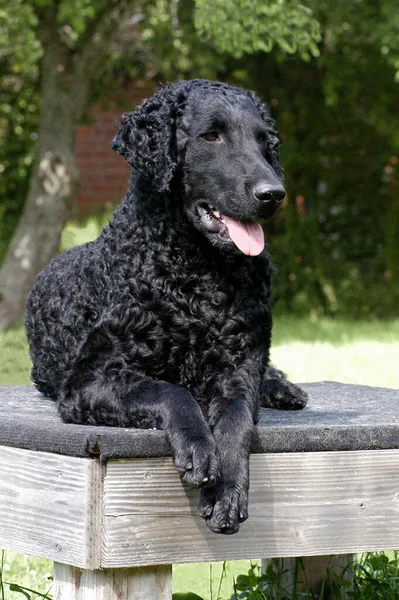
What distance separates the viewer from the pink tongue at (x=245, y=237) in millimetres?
3123

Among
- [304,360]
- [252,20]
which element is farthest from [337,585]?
[252,20]

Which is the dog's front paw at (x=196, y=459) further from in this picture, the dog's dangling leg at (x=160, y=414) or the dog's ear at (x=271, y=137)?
the dog's ear at (x=271, y=137)

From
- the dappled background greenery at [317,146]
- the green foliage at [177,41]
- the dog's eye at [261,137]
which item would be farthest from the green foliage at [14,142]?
the dog's eye at [261,137]

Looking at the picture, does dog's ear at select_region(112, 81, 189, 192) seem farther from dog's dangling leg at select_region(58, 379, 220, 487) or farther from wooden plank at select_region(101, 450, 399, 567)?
wooden plank at select_region(101, 450, 399, 567)

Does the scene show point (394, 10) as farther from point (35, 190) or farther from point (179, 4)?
point (35, 190)

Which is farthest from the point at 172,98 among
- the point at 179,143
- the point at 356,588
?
the point at 356,588

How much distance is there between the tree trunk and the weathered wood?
8.57m

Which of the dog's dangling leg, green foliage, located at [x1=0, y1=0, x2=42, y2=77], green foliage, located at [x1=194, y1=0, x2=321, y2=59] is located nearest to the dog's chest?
the dog's dangling leg

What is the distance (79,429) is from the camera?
279 cm

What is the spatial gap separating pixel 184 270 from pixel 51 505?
864 mm

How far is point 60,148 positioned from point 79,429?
30.1 feet

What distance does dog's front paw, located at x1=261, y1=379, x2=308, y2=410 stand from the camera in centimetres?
387

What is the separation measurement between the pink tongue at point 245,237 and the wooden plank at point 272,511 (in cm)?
63

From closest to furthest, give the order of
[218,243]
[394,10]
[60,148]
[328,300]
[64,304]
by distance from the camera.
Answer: [218,243], [64,304], [394,10], [60,148], [328,300]
